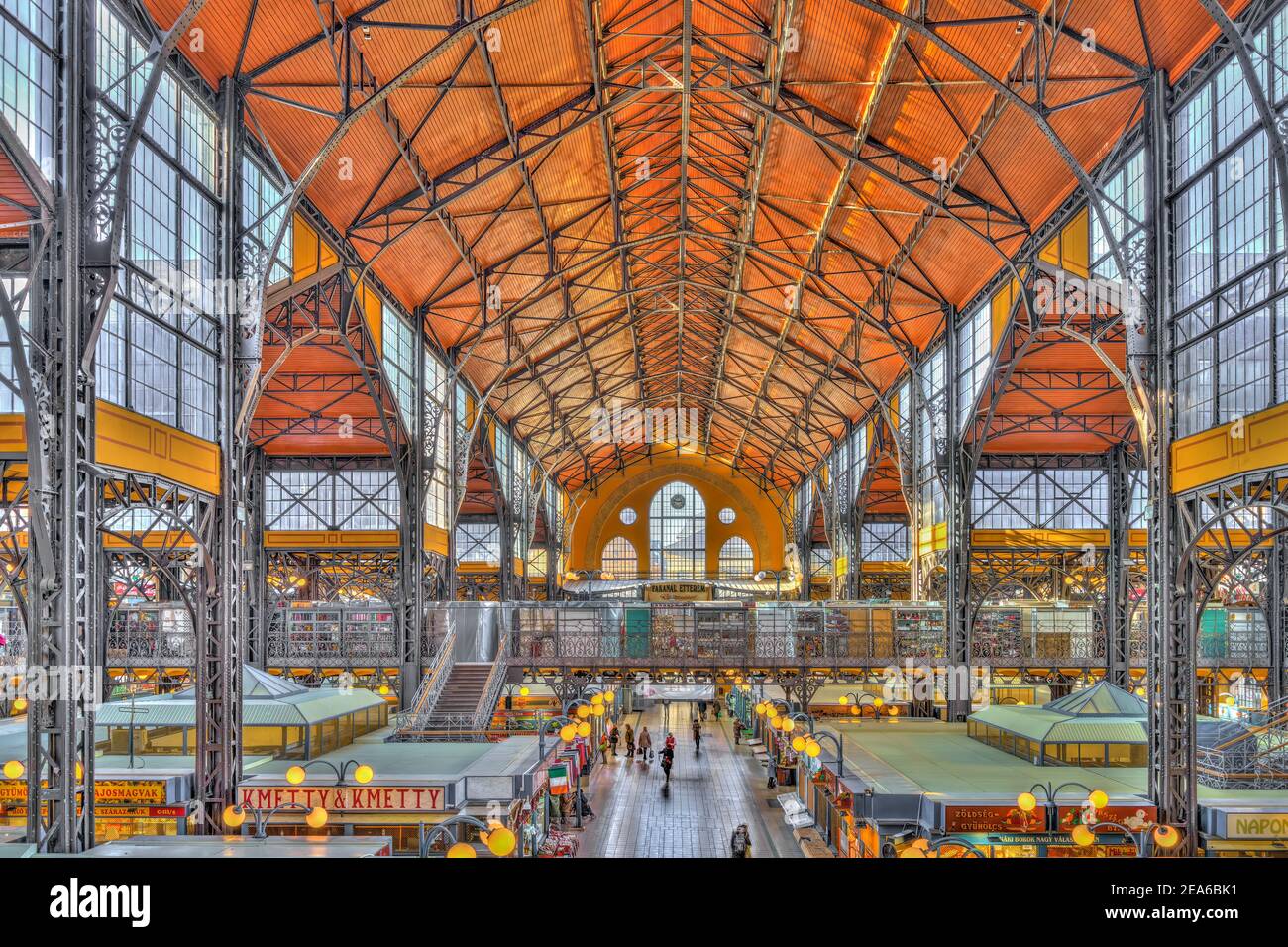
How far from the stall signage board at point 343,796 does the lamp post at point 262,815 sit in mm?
147

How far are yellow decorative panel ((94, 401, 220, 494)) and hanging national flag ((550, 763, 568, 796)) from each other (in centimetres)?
1021

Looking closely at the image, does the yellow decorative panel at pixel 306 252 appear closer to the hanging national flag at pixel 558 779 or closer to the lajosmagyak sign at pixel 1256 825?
the hanging national flag at pixel 558 779

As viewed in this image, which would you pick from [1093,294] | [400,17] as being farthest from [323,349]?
[1093,294]

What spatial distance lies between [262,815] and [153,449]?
6.44m

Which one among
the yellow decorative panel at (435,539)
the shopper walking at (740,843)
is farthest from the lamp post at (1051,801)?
the yellow decorative panel at (435,539)

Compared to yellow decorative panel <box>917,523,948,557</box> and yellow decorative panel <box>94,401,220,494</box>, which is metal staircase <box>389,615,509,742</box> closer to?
yellow decorative panel <box>94,401,220,494</box>

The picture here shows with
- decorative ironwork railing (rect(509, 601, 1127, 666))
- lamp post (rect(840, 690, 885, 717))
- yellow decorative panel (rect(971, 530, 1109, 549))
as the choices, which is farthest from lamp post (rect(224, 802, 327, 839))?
yellow decorative panel (rect(971, 530, 1109, 549))

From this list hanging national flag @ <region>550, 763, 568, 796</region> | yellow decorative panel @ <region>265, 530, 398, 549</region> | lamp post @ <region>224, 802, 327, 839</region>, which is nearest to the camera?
lamp post @ <region>224, 802, 327, 839</region>

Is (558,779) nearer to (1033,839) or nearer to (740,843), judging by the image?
(740,843)

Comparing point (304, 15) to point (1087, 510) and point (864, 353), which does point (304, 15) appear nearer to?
point (864, 353)

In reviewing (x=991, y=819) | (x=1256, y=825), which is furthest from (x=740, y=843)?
(x=1256, y=825)

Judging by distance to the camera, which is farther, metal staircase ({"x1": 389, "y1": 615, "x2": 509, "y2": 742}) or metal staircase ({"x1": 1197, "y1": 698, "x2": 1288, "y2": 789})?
metal staircase ({"x1": 389, "y1": 615, "x2": 509, "y2": 742})

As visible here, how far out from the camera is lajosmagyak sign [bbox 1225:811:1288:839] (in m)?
18.5

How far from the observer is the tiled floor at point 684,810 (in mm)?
28719
